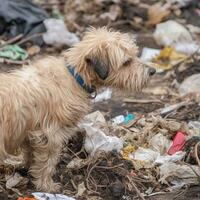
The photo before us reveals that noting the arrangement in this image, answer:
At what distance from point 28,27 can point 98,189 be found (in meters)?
5.87

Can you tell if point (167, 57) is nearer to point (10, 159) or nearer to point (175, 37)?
point (175, 37)

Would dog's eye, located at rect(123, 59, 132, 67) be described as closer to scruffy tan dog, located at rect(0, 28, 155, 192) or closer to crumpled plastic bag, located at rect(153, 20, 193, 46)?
scruffy tan dog, located at rect(0, 28, 155, 192)

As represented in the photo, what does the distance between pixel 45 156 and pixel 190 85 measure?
12.9 feet

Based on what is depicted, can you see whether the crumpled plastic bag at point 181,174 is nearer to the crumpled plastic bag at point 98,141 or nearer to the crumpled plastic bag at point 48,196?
the crumpled plastic bag at point 98,141

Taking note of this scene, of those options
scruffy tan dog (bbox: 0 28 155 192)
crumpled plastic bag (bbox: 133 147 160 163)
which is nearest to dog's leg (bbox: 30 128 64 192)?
scruffy tan dog (bbox: 0 28 155 192)

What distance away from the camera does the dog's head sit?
605 centimetres

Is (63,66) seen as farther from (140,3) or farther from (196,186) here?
(140,3)

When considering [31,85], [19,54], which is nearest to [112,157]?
[31,85]

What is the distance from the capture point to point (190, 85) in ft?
31.2

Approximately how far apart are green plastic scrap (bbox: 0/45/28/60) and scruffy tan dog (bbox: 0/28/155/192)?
14.5 feet

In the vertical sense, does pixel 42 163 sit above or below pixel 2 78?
below

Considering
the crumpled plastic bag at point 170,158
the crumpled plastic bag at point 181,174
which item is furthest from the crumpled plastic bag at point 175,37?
the crumpled plastic bag at point 181,174

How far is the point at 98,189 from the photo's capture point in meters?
6.39

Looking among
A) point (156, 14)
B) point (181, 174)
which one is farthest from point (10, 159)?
point (156, 14)
